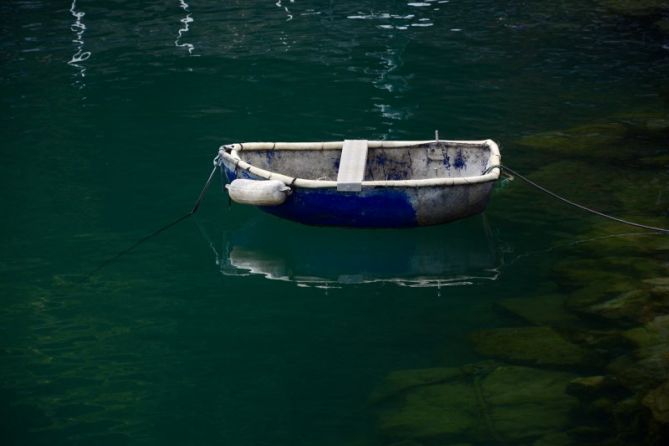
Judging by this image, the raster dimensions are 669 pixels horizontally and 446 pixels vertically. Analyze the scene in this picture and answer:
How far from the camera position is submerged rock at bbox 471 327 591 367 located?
988cm

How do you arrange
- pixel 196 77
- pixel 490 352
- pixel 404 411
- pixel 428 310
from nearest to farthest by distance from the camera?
pixel 404 411 < pixel 490 352 < pixel 428 310 < pixel 196 77

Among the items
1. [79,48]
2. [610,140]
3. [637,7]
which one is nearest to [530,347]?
[610,140]

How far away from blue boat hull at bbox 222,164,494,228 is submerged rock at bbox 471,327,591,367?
2.56 m

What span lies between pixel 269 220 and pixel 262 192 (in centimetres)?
154

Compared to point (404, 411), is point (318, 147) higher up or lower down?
higher up

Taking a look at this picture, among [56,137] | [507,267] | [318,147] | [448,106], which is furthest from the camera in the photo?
[448,106]

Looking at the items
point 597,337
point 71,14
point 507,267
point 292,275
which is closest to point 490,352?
point 597,337

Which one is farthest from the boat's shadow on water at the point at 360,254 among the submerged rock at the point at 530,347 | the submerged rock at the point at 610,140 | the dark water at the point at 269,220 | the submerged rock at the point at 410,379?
the submerged rock at the point at 610,140

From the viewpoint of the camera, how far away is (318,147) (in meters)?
13.9

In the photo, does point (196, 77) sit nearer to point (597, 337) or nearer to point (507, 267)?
Answer: point (507, 267)

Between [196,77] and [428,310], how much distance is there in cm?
1146

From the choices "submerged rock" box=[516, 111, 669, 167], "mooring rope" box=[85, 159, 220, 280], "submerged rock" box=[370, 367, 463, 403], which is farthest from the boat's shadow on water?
"submerged rock" box=[516, 111, 669, 167]

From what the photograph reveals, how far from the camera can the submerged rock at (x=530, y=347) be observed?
9875 millimetres

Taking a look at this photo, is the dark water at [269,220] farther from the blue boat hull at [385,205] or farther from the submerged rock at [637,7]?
the submerged rock at [637,7]
